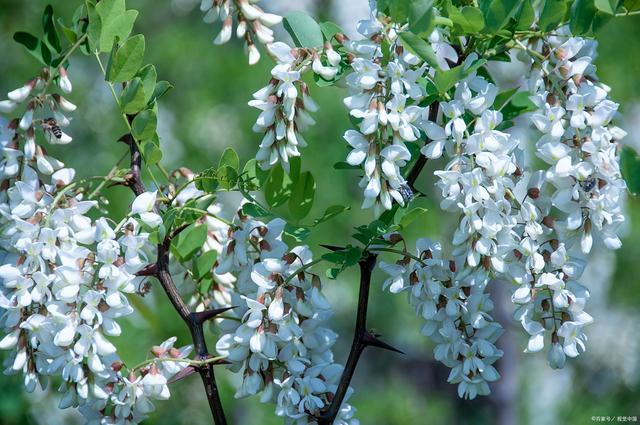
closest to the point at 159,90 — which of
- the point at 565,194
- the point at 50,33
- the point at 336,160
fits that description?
the point at 50,33

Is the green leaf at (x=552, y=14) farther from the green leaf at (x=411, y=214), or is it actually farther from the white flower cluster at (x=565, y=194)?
the green leaf at (x=411, y=214)

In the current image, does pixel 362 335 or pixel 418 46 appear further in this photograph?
pixel 362 335

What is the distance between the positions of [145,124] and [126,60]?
2.2 inches

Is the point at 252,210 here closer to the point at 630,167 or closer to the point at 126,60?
the point at 126,60

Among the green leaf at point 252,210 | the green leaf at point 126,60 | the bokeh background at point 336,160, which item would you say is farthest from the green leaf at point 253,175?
the bokeh background at point 336,160

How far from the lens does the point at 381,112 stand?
61 centimetres

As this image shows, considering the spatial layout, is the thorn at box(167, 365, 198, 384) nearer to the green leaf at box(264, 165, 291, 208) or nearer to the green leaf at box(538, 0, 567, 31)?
the green leaf at box(264, 165, 291, 208)

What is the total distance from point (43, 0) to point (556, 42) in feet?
6.41

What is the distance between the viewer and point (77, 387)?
720 mm

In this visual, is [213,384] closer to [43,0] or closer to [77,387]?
[77,387]

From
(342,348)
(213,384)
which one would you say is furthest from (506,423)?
(213,384)

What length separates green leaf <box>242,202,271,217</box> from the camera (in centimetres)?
73

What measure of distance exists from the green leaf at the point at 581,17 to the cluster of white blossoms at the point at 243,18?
0.80 ft

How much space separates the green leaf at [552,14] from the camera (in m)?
0.67
